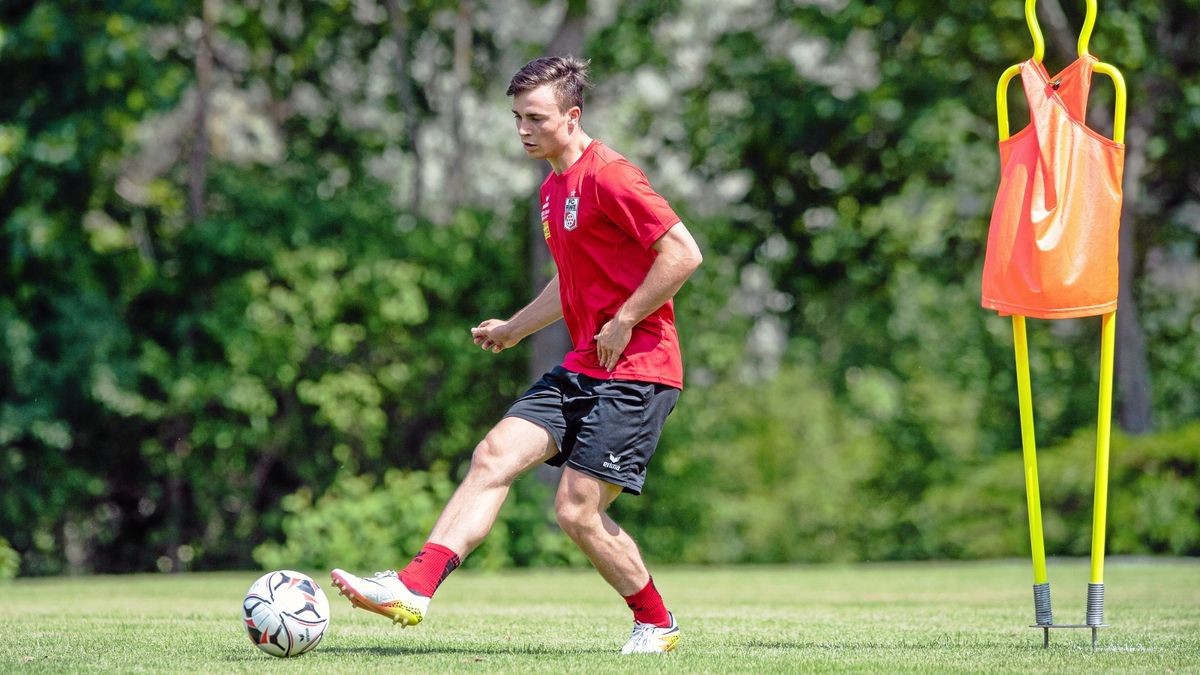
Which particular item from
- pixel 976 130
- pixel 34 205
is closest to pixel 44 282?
pixel 34 205

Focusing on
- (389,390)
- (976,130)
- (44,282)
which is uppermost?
(976,130)

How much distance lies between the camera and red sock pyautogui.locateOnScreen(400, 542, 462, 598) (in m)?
5.48

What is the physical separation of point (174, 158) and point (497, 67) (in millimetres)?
4306

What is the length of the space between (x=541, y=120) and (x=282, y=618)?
206 cm

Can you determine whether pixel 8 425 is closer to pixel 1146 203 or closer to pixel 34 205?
pixel 34 205

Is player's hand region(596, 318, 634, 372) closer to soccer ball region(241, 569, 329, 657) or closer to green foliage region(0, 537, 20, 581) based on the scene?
soccer ball region(241, 569, 329, 657)

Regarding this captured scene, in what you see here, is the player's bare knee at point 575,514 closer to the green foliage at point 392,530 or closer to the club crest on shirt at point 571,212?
the club crest on shirt at point 571,212

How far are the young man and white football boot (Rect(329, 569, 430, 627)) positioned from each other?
223mm

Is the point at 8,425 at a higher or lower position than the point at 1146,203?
lower

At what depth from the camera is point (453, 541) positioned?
5652 mm

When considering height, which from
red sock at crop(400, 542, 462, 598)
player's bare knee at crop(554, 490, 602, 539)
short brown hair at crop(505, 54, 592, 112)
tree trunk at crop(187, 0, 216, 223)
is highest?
tree trunk at crop(187, 0, 216, 223)

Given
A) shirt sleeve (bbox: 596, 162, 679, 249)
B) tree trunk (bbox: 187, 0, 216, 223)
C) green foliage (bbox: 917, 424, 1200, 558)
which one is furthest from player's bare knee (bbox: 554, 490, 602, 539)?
tree trunk (bbox: 187, 0, 216, 223)

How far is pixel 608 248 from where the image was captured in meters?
5.94

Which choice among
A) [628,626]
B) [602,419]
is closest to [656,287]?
[602,419]
